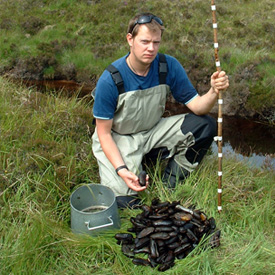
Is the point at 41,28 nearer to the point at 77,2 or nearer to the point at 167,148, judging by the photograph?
the point at 77,2

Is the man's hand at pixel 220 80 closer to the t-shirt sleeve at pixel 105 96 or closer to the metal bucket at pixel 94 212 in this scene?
the t-shirt sleeve at pixel 105 96

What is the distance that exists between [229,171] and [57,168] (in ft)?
7.19

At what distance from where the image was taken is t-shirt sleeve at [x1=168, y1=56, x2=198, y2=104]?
426 centimetres

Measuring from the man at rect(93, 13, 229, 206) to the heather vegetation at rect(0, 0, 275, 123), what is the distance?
4613mm

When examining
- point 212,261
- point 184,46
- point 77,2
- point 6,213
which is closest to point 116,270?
point 212,261

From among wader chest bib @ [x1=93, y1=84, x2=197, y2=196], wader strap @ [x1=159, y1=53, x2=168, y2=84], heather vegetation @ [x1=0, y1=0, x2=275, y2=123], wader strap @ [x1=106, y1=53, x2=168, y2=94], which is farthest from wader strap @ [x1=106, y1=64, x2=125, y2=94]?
heather vegetation @ [x1=0, y1=0, x2=275, y2=123]

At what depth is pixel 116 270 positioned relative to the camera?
314 cm

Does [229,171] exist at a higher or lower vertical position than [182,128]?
lower

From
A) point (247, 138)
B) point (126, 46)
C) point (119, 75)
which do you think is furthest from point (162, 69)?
point (126, 46)

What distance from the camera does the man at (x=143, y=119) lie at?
386 centimetres

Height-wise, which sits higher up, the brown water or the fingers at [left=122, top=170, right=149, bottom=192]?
the fingers at [left=122, top=170, right=149, bottom=192]

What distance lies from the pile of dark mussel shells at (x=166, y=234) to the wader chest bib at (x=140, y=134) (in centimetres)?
61

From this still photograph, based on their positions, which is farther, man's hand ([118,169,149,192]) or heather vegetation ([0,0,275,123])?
heather vegetation ([0,0,275,123])

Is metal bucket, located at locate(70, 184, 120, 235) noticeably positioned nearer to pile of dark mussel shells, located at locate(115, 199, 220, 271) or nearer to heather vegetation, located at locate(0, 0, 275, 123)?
pile of dark mussel shells, located at locate(115, 199, 220, 271)
